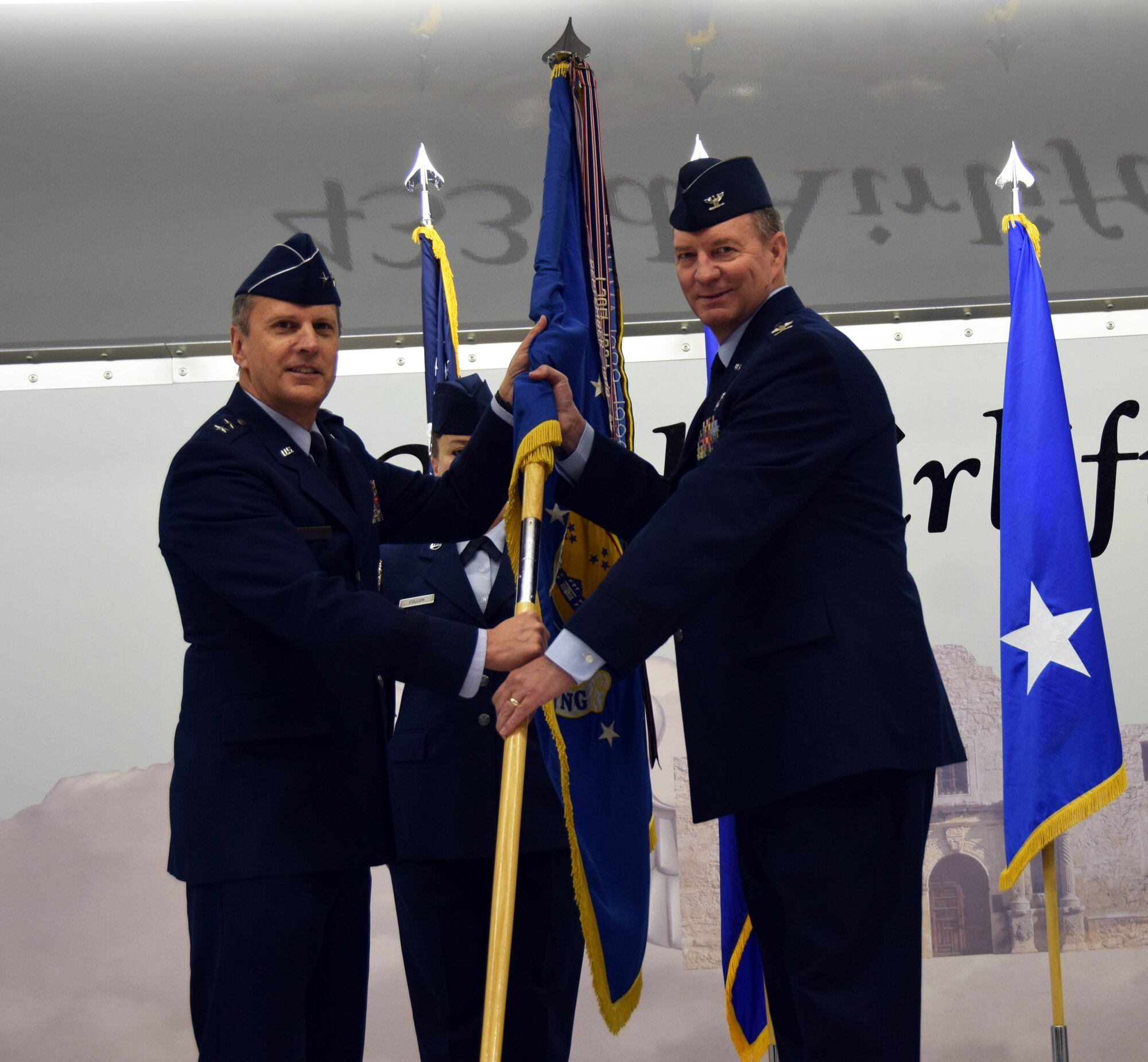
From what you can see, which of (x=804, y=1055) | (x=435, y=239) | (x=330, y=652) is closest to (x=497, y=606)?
(x=330, y=652)

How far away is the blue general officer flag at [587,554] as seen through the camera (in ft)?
6.54

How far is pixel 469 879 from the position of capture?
234 cm

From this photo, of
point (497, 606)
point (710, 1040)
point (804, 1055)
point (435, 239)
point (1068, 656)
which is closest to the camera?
point (804, 1055)

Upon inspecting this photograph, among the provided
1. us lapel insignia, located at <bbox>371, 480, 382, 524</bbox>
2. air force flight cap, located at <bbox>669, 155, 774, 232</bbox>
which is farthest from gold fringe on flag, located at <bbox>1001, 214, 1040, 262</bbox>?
us lapel insignia, located at <bbox>371, 480, 382, 524</bbox>

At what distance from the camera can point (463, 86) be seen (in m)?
3.39

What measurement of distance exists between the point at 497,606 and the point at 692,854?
1.52 m

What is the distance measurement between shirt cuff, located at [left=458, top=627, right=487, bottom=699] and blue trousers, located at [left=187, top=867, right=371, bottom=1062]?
0.32 metres

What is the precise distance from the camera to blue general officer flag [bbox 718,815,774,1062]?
273 centimetres

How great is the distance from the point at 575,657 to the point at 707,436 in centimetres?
44

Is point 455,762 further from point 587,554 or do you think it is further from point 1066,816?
point 1066,816

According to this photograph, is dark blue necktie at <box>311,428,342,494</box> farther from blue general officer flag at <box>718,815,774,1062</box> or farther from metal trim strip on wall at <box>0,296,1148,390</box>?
metal trim strip on wall at <box>0,296,1148,390</box>

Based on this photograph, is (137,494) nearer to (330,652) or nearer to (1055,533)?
(330,652)

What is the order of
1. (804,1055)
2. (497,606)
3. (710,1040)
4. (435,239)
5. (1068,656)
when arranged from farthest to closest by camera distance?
(710,1040) < (435,239) < (1068,656) < (497,606) < (804,1055)

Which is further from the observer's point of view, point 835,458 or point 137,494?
point 137,494
